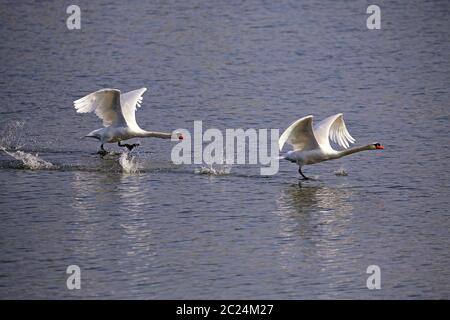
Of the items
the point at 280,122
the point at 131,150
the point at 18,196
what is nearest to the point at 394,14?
the point at 280,122

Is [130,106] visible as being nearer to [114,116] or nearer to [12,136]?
[114,116]

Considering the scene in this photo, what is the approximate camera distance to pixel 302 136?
71.2ft

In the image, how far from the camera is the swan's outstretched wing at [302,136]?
21062 millimetres

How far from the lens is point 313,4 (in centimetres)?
3975

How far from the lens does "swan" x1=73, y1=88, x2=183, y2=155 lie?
76.1 ft

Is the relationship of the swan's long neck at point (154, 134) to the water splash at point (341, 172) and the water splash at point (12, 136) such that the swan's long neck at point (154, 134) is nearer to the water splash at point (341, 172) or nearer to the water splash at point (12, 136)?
the water splash at point (12, 136)

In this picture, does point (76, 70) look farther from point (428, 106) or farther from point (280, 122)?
point (428, 106)

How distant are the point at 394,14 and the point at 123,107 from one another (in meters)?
16.1

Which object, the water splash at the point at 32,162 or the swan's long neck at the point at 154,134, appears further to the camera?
the swan's long neck at the point at 154,134

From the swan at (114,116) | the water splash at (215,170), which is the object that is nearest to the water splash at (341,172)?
the water splash at (215,170)

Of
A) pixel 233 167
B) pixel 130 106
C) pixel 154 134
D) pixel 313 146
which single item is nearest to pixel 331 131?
pixel 313 146

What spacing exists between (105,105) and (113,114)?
0.41 meters
